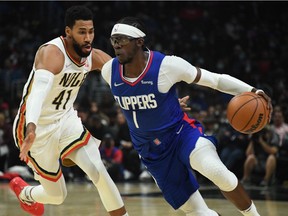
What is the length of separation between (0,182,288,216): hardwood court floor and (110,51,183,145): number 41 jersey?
2351 millimetres

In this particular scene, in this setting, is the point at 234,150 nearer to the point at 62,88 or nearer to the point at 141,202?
the point at 141,202

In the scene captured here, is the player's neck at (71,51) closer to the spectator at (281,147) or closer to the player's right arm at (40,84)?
the player's right arm at (40,84)

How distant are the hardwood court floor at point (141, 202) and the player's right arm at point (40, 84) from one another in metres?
2.47

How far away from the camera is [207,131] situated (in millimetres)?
12508

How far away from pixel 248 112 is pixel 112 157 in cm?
761

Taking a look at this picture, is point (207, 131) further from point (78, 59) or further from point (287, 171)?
point (78, 59)

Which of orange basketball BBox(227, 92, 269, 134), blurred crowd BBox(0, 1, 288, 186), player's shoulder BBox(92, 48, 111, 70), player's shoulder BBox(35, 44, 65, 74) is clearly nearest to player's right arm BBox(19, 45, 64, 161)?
player's shoulder BBox(35, 44, 65, 74)

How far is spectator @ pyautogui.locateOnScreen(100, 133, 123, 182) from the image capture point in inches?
496

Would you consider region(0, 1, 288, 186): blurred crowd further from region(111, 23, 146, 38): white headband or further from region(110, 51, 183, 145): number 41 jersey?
region(111, 23, 146, 38): white headband

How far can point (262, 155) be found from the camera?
38.5 feet

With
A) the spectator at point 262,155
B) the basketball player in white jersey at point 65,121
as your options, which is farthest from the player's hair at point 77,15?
the spectator at point 262,155

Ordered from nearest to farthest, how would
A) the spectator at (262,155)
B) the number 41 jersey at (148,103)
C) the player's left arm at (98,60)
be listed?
the number 41 jersey at (148,103) → the player's left arm at (98,60) → the spectator at (262,155)

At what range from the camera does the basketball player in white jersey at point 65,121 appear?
221 inches

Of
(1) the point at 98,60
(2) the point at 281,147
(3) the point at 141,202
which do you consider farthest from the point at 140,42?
(2) the point at 281,147
